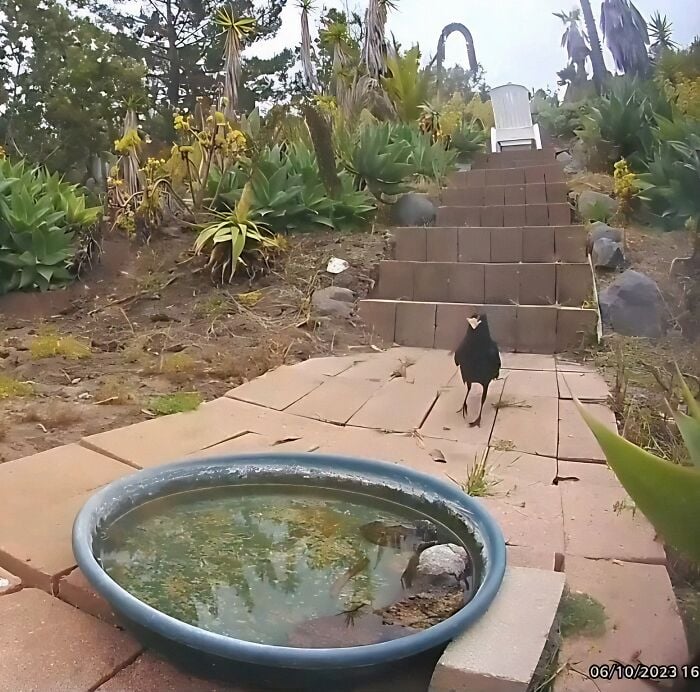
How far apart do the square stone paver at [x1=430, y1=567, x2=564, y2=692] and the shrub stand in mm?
1831

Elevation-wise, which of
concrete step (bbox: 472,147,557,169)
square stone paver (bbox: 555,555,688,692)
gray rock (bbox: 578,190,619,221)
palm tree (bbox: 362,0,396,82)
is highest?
palm tree (bbox: 362,0,396,82)

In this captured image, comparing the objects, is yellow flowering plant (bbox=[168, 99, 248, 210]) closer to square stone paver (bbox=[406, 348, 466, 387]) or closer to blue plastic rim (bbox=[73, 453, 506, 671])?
square stone paver (bbox=[406, 348, 466, 387])

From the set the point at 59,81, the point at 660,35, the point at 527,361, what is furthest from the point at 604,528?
the point at 59,81

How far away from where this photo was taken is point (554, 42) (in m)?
0.78

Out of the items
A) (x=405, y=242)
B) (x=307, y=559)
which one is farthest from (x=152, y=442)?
(x=405, y=242)

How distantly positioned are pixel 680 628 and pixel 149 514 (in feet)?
1.78

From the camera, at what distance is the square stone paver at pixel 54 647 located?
0.55 meters

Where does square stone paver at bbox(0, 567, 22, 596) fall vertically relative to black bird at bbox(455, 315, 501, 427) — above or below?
below

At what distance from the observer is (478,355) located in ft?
3.14

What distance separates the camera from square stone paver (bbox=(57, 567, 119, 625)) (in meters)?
0.62

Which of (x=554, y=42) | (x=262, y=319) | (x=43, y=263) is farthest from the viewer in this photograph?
(x=43, y=263)

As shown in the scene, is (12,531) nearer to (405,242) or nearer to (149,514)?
(149,514)

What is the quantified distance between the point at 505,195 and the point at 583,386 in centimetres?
91

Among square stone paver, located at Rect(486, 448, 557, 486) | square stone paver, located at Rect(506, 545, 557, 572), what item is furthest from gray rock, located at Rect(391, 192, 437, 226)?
square stone paver, located at Rect(506, 545, 557, 572)
